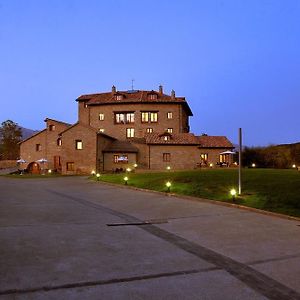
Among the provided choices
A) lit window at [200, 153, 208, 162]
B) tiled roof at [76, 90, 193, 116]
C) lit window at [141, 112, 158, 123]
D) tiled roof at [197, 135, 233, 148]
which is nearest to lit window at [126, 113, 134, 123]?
lit window at [141, 112, 158, 123]

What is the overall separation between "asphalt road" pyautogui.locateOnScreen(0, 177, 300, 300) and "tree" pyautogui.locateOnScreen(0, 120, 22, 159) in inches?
3166

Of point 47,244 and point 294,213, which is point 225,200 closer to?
point 294,213

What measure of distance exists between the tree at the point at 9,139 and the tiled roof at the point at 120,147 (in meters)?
39.9

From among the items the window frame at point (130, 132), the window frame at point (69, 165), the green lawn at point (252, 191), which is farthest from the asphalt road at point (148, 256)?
the window frame at point (130, 132)

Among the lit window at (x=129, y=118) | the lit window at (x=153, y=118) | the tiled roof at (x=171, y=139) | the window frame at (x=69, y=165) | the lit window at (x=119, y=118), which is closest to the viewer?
the window frame at (x=69, y=165)

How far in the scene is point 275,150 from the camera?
5222cm

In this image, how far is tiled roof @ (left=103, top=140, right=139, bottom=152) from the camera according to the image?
57.0 metres

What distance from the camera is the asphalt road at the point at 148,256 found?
579 centimetres

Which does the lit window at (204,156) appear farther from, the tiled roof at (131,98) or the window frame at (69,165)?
the window frame at (69,165)

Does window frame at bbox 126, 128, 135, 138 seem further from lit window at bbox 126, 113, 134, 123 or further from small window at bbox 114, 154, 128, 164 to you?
small window at bbox 114, 154, 128, 164

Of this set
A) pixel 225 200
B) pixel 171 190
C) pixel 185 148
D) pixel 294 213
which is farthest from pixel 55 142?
pixel 294 213

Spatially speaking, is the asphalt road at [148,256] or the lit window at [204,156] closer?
the asphalt road at [148,256]

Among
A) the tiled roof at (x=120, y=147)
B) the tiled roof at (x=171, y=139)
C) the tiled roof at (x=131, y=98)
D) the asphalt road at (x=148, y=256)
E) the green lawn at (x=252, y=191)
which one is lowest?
the asphalt road at (x=148, y=256)

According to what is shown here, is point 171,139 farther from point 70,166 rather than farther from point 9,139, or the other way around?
point 9,139
